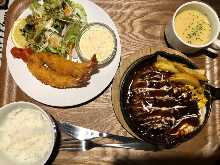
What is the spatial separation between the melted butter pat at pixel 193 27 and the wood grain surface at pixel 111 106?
0.07 meters

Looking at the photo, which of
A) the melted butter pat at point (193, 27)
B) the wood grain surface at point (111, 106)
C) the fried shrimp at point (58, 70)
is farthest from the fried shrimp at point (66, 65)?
the melted butter pat at point (193, 27)

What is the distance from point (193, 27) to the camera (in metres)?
1.70

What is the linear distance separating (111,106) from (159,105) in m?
0.20

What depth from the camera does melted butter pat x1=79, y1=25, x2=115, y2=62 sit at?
5.49 feet

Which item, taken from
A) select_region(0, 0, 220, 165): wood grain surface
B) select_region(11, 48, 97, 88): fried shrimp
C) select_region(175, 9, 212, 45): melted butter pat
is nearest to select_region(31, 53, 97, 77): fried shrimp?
select_region(11, 48, 97, 88): fried shrimp

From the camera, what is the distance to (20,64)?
1.65 metres

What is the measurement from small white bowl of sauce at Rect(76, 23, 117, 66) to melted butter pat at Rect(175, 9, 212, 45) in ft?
0.92

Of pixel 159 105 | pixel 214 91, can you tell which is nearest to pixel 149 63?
pixel 159 105

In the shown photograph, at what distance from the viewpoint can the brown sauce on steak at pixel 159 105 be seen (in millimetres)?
1588

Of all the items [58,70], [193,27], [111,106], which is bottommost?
[111,106]

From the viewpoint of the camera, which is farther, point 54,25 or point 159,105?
point 54,25

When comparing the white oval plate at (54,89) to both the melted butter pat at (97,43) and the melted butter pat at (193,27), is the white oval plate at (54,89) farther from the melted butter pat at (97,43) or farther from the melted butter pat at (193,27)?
the melted butter pat at (193,27)

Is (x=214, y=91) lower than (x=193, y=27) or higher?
lower

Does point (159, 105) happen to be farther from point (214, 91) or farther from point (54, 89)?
point (54, 89)
